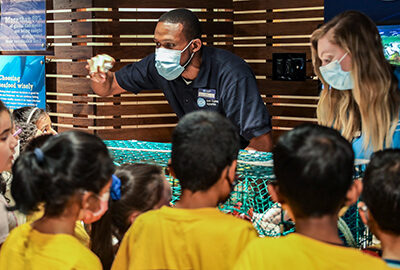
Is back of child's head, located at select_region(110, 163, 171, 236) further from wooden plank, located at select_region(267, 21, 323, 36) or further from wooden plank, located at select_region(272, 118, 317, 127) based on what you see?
wooden plank, located at select_region(267, 21, 323, 36)

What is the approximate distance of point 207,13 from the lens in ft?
19.0

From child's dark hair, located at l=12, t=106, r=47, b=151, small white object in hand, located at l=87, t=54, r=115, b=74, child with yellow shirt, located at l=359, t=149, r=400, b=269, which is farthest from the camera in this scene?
child's dark hair, located at l=12, t=106, r=47, b=151

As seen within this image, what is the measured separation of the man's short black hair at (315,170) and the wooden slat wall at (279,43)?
420 centimetres

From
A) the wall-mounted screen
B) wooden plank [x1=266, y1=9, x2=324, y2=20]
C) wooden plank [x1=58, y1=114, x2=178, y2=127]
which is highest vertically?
wooden plank [x1=266, y1=9, x2=324, y2=20]

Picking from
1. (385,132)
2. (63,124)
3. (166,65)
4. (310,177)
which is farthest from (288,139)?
(63,124)

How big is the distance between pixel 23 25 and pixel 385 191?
5.22m

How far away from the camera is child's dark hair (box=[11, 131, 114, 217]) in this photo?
1.89 m

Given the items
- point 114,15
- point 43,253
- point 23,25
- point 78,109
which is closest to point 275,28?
point 114,15

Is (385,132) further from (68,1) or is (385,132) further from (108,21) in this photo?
(68,1)

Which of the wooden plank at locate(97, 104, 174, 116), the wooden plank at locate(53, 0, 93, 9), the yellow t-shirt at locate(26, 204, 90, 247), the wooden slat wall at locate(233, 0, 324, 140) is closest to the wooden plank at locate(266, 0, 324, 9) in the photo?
the wooden slat wall at locate(233, 0, 324, 140)

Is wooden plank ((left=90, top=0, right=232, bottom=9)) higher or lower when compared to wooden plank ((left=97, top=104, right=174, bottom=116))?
higher

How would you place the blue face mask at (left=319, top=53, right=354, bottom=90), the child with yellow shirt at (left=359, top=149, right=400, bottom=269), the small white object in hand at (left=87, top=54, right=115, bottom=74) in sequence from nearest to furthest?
1. the child with yellow shirt at (left=359, top=149, right=400, bottom=269)
2. the blue face mask at (left=319, top=53, right=354, bottom=90)
3. the small white object in hand at (left=87, top=54, right=115, bottom=74)

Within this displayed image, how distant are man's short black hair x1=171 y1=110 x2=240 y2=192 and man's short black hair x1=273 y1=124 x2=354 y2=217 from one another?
9.1 inches

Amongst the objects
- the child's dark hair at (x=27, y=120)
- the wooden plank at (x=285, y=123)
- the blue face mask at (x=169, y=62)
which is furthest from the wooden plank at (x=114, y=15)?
the blue face mask at (x=169, y=62)
